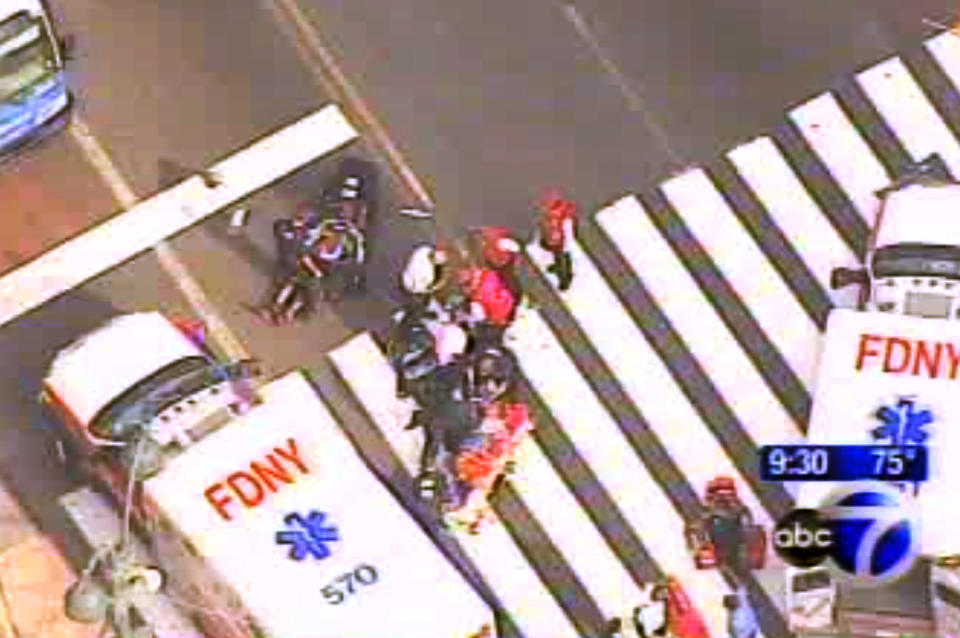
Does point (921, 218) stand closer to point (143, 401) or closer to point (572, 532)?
point (572, 532)

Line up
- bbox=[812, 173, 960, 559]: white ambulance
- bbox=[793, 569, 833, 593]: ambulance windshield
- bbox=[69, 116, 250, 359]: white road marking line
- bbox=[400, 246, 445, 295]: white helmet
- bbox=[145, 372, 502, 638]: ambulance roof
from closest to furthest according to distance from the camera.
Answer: bbox=[145, 372, 502, 638]: ambulance roof, bbox=[812, 173, 960, 559]: white ambulance, bbox=[793, 569, 833, 593]: ambulance windshield, bbox=[400, 246, 445, 295]: white helmet, bbox=[69, 116, 250, 359]: white road marking line

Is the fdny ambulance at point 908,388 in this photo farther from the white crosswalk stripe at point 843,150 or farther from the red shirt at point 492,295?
the red shirt at point 492,295

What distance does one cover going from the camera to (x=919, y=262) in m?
41.0

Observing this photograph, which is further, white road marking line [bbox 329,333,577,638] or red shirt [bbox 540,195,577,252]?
red shirt [bbox 540,195,577,252]

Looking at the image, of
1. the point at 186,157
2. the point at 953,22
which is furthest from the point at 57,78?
the point at 953,22

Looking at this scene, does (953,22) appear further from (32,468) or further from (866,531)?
(32,468)

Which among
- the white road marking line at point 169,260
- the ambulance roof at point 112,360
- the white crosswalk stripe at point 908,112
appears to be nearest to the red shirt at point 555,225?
the white road marking line at point 169,260

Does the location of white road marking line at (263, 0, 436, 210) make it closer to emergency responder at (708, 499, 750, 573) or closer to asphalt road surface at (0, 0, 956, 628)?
asphalt road surface at (0, 0, 956, 628)

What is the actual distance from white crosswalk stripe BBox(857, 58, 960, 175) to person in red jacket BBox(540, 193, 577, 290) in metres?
4.49

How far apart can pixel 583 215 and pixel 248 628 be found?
786 centimetres

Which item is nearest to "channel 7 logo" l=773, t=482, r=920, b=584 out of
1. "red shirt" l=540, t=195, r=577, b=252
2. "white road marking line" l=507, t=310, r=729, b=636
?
"white road marking line" l=507, t=310, r=729, b=636

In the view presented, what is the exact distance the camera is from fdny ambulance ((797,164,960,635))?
38.8 m

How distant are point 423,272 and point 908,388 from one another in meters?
6.24

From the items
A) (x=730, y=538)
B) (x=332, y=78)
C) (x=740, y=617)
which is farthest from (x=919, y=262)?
(x=332, y=78)
